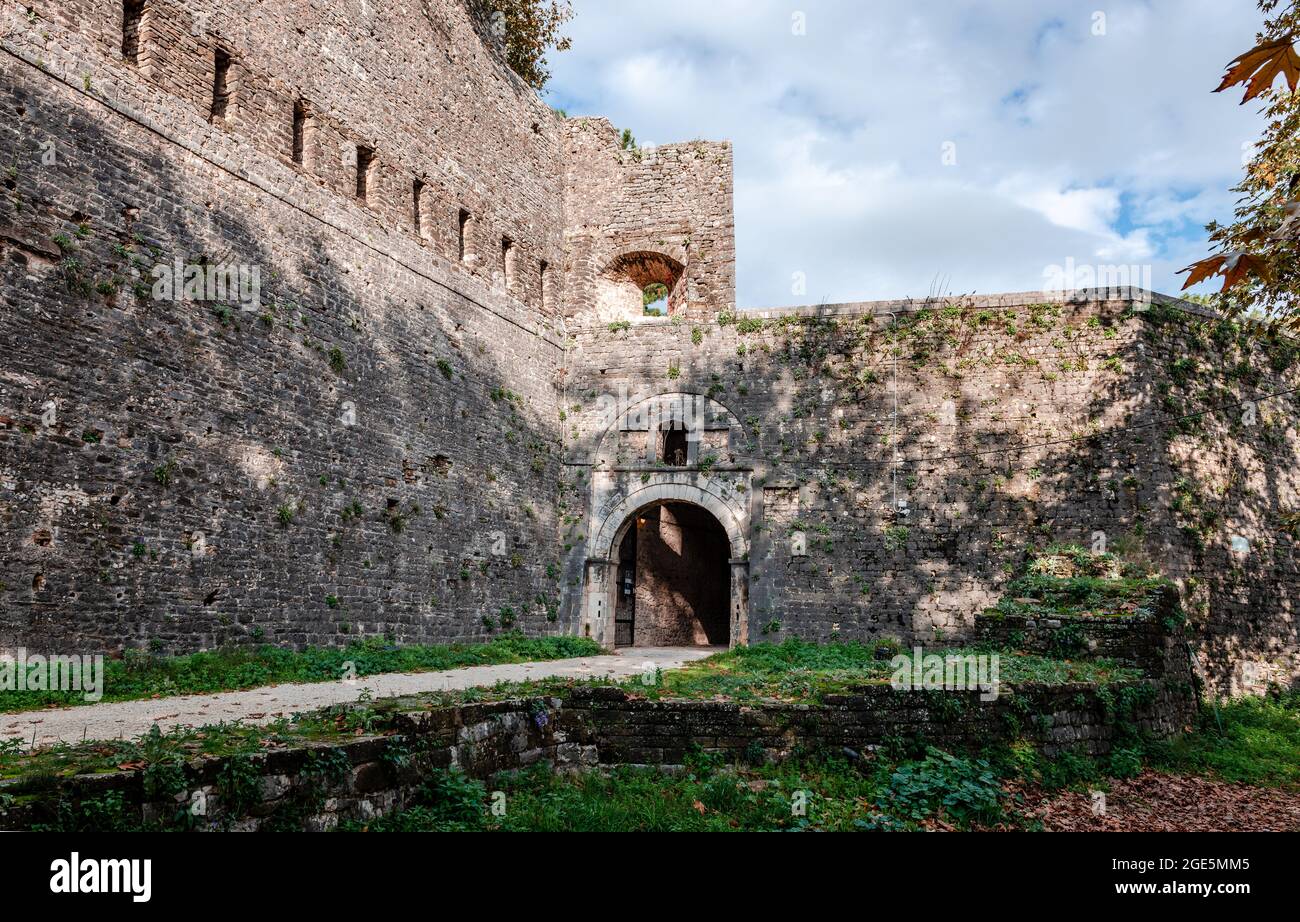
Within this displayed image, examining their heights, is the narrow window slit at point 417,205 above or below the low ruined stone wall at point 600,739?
above

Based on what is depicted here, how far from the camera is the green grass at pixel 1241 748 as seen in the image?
28.8 ft

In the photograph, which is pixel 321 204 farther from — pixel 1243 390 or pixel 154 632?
pixel 1243 390

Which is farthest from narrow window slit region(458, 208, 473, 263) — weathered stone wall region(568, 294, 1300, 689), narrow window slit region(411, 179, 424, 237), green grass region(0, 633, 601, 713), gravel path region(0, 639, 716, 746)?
gravel path region(0, 639, 716, 746)

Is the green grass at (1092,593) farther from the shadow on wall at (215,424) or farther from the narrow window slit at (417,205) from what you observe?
the narrow window slit at (417,205)

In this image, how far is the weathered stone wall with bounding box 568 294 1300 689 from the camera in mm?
14492

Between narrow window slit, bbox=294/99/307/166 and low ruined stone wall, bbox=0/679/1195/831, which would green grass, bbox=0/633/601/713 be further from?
narrow window slit, bbox=294/99/307/166

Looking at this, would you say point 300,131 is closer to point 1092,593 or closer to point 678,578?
point 1092,593

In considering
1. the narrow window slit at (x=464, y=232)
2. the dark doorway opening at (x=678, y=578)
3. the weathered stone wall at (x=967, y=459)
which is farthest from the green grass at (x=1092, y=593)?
the narrow window slit at (x=464, y=232)

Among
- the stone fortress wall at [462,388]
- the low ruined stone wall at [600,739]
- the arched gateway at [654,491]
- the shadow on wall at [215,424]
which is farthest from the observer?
the arched gateway at [654,491]

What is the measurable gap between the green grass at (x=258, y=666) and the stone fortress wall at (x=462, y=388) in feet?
1.13

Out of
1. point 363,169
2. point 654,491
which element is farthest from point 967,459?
point 363,169

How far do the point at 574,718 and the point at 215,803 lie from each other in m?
3.37

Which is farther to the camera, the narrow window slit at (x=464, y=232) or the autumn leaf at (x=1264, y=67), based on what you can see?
the narrow window slit at (x=464, y=232)
